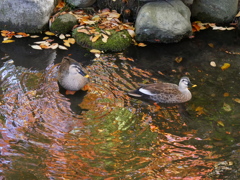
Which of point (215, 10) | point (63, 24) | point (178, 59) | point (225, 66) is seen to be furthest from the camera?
point (215, 10)

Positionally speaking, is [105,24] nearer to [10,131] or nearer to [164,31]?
[164,31]

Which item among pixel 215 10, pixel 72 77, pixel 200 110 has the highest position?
pixel 215 10

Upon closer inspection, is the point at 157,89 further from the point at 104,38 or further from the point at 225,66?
the point at 104,38

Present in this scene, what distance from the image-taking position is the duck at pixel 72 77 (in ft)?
24.6

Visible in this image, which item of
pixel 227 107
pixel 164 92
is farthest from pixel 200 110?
pixel 164 92

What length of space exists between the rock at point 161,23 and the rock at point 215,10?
4.00 feet

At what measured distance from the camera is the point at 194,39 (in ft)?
32.9

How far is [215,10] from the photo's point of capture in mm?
10734

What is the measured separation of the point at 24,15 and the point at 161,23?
3.63 metres

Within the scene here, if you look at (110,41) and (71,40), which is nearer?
(110,41)

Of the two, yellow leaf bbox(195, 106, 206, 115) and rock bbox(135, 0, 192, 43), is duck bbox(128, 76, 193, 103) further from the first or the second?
rock bbox(135, 0, 192, 43)

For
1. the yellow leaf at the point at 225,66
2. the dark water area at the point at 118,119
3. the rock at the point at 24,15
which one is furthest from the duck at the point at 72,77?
the yellow leaf at the point at 225,66

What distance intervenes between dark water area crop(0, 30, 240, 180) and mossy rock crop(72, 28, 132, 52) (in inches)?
10.4

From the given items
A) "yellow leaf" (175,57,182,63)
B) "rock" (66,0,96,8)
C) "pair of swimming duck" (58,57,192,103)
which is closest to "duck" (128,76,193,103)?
"pair of swimming duck" (58,57,192,103)
